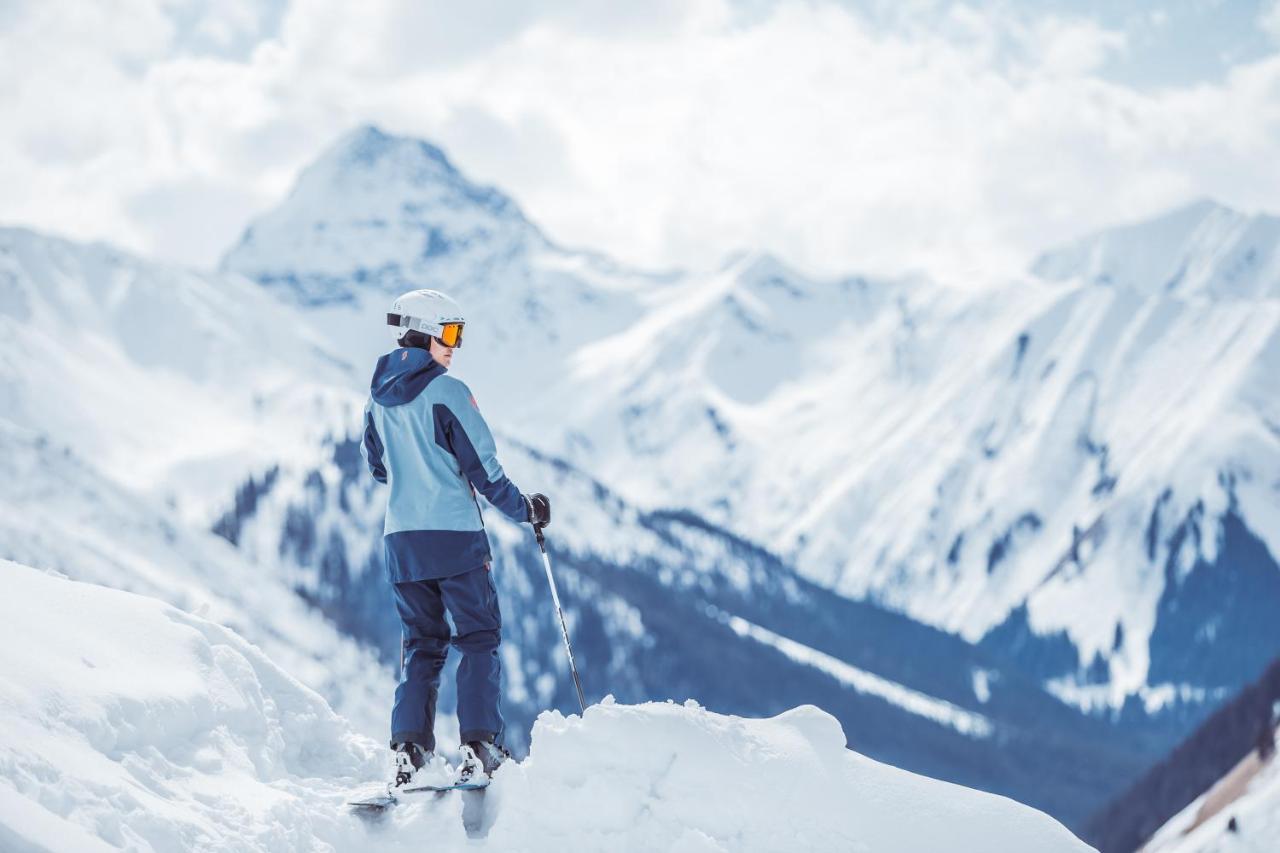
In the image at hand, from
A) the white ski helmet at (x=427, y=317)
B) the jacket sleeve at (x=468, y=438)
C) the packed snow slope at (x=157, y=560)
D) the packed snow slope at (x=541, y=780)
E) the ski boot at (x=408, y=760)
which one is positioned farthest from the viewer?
the packed snow slope at (x=157, y=560)

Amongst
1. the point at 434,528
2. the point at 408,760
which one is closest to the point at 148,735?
the point at 408,760

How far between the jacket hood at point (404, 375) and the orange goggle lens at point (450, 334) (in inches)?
8.9

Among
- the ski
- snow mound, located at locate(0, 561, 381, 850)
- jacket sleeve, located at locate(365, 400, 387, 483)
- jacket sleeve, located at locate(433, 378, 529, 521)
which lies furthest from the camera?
jacket sleeve, located at locate(365, 400, 387, 483)

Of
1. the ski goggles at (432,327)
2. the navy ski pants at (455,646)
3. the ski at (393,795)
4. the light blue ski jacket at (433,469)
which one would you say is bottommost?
the ski at (393,795)

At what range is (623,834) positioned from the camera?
9.53 metres

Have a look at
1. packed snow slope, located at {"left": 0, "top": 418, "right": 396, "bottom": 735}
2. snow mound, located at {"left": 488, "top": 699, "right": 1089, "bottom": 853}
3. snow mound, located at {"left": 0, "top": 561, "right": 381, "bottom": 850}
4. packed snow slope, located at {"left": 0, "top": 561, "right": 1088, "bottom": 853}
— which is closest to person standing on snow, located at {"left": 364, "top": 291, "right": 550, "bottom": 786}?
packed snow slope, located at {"left": 0, "top": 561, "right": 1088, "bottom": 853}

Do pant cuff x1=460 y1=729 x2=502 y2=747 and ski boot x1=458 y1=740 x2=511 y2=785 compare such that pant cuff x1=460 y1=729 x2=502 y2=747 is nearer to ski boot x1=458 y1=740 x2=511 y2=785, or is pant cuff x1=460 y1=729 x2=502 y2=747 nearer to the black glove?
ski boot x1=458 y1=740 x2=511 y2=785

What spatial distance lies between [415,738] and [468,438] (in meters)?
2.59

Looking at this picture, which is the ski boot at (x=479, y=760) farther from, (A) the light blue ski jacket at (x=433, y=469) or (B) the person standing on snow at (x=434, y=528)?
(A) the light blue ski jacket at (x=433, y=469)

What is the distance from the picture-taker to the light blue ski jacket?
1076 cm

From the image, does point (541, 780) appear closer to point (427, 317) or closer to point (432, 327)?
point (432, 327)

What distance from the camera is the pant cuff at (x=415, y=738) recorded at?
35.5ft

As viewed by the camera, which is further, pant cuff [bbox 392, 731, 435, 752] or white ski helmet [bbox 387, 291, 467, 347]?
white ski helmet [bbox 387, 291, 467, 347]

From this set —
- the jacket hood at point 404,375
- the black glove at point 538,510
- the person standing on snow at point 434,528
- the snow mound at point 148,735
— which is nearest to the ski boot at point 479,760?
the person standing on snow at point 434,528
